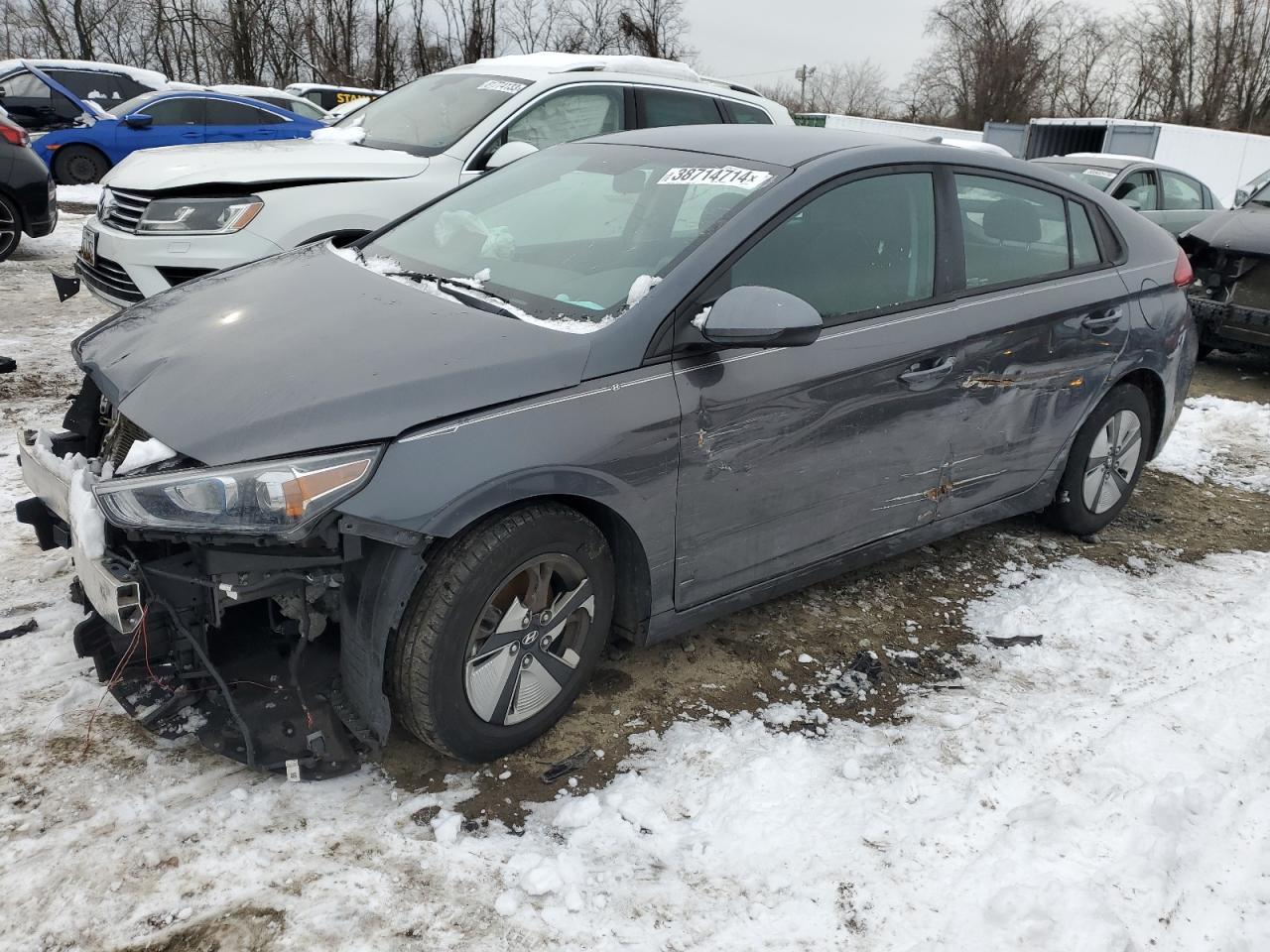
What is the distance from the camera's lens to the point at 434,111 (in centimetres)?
643

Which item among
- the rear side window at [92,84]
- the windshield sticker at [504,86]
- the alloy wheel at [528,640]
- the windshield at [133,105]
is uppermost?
the rear side window at [92,84]

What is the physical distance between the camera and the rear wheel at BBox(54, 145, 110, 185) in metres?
13.9

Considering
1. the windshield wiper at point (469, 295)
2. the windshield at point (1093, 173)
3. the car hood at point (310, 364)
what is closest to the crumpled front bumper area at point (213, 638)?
the car hood at point (310, 364)

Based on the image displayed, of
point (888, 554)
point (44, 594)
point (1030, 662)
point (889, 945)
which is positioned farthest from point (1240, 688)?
point (44, 594)

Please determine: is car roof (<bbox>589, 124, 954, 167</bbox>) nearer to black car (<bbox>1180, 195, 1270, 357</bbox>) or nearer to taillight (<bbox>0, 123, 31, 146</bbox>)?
black car (<bbox>1180, 195, 1270, 357</bbox>)

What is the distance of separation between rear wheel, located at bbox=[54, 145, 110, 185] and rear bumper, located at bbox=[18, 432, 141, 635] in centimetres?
1333

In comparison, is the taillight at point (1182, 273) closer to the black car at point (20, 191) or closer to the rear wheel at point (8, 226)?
the black car at point (20, 191)

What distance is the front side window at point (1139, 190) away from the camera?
33.1ft

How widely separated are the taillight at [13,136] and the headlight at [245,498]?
332 inches

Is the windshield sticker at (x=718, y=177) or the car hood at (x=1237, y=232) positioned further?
the car hood at (x=1237, y=232)

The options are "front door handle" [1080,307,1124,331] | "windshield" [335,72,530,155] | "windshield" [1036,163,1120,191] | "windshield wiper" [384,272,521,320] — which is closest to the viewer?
"windshield wiper" [384,272,521,320]

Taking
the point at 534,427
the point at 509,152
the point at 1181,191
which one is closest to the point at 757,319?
the point at 534,427

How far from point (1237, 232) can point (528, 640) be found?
7.18 meters

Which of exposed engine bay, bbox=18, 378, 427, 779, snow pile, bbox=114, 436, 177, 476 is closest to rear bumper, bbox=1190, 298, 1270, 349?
exposed engine bay, bbox=18, 378, 427, 779
